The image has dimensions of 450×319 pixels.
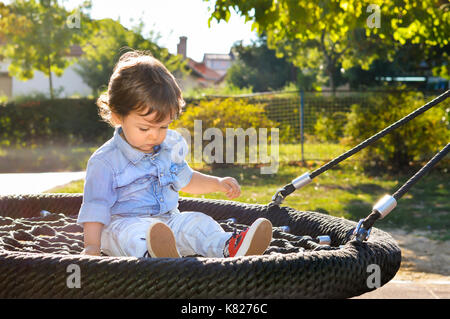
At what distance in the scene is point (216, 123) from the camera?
938 centimetres

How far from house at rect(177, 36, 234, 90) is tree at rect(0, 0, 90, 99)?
12.4 ft

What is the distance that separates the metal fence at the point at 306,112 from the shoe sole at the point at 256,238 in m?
8.29

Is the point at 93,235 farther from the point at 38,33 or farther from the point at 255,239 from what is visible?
the point at 38,33

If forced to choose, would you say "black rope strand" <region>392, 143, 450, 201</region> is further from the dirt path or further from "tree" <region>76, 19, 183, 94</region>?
"tree" <region>76, 19, 183, 94</region>

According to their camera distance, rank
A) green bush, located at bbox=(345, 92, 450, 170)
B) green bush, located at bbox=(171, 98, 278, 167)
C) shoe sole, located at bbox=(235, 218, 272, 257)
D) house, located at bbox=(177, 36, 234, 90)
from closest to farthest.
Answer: shoe sole, located at bbox=(235, 218, 272, 257)
green bush, located at bbox=(345, 92, 450, 170)
green bush, located at bbox=(171, 98, 278, 167)
house, located at bbox=(177, 36, 234, 90)

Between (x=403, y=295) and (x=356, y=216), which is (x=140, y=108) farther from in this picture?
(x=356, y=216)

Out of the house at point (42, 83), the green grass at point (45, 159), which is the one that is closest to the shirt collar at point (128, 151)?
the green grass at point (45, 159)

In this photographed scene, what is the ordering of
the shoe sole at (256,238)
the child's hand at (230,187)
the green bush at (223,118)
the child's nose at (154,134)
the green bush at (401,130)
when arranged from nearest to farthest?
the shoe sole at (256,238), the child's nose at (154,134), the child's hand at (230,187), the green bush at (401,130), the green bush at (223,118)

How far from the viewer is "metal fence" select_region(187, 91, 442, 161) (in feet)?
33.7

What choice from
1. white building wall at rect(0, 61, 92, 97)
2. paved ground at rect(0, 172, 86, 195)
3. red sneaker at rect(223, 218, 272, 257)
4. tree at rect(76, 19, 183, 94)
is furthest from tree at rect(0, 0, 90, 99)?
red sneaker at rect(223, 218, 272, 257)

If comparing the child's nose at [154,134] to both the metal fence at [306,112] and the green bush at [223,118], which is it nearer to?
the green bush at [223,118]

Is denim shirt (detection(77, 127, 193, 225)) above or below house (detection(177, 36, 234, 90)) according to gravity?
below

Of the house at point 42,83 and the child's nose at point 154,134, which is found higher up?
the house at point 42,83

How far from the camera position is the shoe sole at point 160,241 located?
1.64 metres
